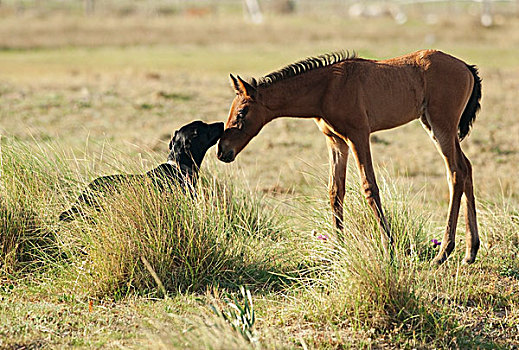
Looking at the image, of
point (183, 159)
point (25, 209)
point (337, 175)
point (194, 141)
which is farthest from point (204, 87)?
point (337, 175)

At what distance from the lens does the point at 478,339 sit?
503cm

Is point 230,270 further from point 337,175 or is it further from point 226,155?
point 337,175

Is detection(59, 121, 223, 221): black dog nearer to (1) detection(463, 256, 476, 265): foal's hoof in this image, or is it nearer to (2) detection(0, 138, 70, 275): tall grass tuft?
(2) detection(0, 138, 70, 275): tall grass tuft

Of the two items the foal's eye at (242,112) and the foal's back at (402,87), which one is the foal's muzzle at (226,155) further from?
the foal's back at (402,87)

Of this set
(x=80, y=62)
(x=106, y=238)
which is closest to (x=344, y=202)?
(x=106, y=238)

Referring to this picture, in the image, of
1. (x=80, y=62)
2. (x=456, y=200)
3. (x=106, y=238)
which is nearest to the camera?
(x=106, y=238)

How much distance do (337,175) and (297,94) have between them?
86 centimetres

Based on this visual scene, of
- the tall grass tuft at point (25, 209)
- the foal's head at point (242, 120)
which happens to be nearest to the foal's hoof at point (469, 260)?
the foal's head at point (242, 120)

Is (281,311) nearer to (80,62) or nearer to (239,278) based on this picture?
(239,278)

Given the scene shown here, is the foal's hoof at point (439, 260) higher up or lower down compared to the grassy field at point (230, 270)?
lower down

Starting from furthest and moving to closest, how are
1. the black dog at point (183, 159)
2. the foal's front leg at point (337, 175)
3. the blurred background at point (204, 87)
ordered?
the blurred background at point (204, 87)
the black dog at point (183, 159)
the foal's front leg at point (337, 175)

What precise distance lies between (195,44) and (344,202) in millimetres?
36929

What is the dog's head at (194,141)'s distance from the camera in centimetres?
682

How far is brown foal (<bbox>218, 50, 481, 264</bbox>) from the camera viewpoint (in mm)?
5750
